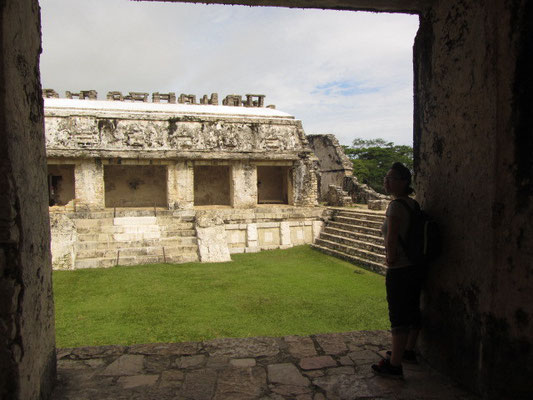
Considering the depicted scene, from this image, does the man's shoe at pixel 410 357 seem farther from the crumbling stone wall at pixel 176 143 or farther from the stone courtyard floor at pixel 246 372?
the crumbling stone wall at pixel 176 143

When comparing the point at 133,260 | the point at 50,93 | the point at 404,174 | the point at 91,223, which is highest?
the point at 50,93

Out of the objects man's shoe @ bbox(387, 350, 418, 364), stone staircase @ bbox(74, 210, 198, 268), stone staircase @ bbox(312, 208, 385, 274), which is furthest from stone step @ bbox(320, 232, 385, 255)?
man's shoe @ bbox(387, 350, 418, 364)

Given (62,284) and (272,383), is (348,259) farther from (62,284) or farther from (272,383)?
(272,383)

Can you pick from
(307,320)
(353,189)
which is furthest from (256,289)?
(353,189)

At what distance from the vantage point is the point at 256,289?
660cm

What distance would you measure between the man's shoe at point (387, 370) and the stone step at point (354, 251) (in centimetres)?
595

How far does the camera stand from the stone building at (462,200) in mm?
1783

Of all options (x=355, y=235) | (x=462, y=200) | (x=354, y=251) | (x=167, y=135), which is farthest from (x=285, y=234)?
(x=462, y=200)

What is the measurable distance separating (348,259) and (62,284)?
6.20 meters

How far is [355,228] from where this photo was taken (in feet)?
34.7

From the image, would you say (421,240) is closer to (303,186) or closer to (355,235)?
(355,235)

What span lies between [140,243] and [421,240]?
797cm

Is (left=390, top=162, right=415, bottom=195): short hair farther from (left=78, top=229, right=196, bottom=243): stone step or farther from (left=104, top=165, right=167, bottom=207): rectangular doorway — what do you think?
(left=104, top=165, right=167, bottom=207): rectangular doorway

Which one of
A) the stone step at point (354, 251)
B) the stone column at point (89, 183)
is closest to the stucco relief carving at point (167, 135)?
the stone column at point (89, 183)
